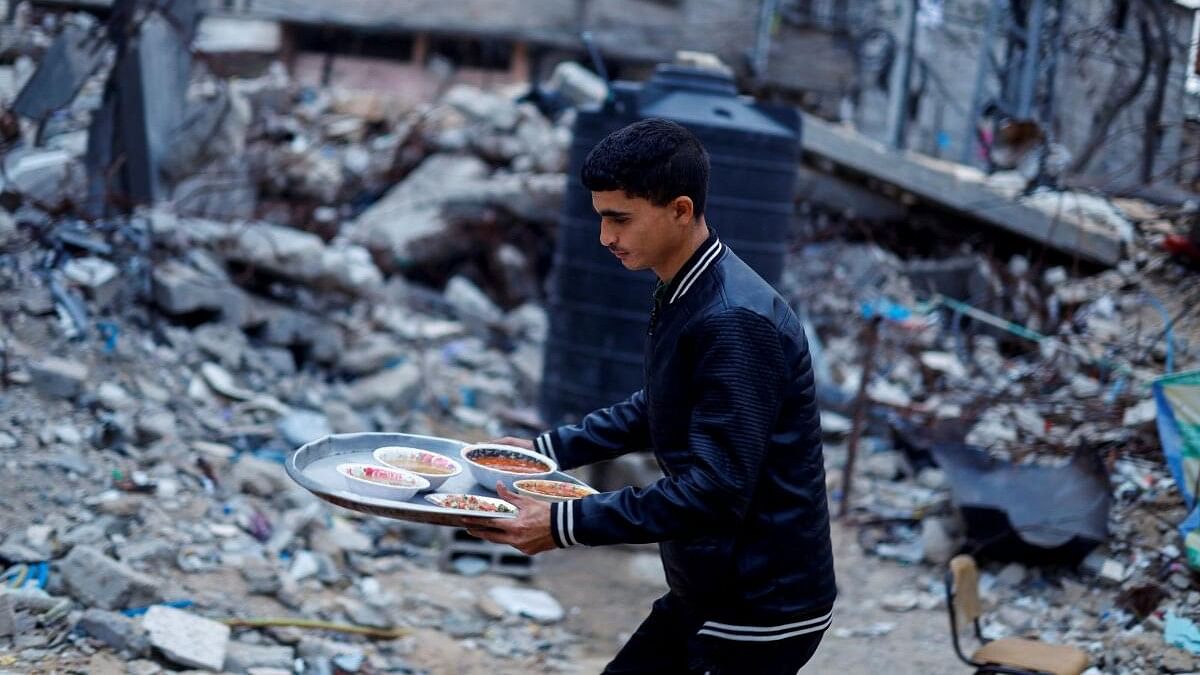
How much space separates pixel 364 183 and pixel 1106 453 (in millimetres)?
7016

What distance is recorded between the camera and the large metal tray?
2121 millimetres

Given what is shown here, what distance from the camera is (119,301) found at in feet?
20.2

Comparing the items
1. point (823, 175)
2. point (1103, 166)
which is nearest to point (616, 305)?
point (823, 175)

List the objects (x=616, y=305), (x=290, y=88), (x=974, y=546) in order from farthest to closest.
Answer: (x=290, y=88), (x=616, y=305), (x=974, y=546)

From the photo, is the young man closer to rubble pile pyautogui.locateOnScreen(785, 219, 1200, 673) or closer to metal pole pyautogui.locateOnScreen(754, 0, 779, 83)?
rubble pile pyautogui.locateOnScreen(785, 219, 1200, 673)

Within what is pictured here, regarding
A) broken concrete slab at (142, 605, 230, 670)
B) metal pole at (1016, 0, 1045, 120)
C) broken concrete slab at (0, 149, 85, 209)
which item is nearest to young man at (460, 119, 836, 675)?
broken concrete slab at (142, 605, 230, 670)

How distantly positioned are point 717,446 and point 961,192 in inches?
319

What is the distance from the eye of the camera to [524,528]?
2.10 m

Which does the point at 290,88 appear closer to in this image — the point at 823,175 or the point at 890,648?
the point at 823,175

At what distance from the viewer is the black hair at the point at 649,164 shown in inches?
80.2

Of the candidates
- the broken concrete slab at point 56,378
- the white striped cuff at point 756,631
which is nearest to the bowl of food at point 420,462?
the white striped cuff at point 756,631

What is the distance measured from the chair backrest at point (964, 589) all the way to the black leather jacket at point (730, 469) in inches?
55.8

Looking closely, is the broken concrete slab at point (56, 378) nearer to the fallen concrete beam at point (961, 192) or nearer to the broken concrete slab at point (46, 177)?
the broken concrete slab at point (46, 177)

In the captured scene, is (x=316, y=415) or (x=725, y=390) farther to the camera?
(x=316, y=415)
